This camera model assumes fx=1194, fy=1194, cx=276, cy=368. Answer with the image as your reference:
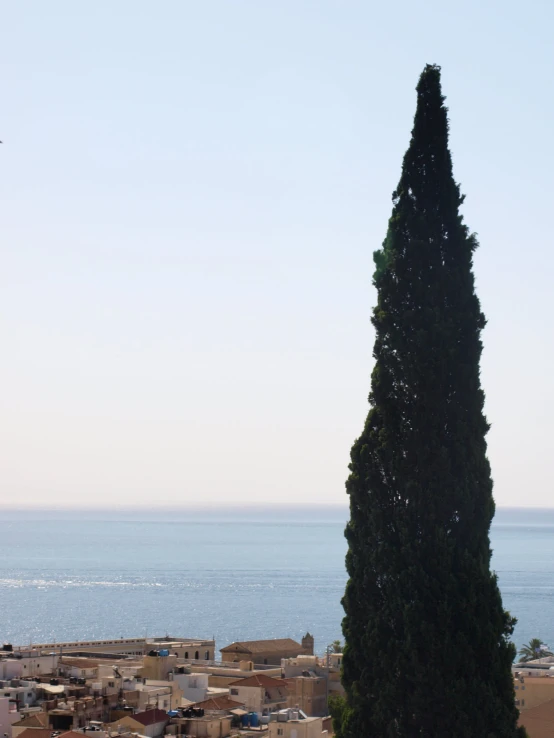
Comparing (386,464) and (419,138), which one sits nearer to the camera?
(386,464)

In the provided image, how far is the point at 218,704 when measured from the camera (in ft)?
123

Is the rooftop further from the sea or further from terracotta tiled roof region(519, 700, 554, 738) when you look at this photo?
the sea

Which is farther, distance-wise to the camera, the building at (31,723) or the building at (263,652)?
the building at (263,652)

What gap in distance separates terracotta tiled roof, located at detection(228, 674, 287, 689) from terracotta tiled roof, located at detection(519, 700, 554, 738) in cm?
1456

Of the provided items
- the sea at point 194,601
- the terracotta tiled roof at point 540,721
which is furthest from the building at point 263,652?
the sea at point 194,601

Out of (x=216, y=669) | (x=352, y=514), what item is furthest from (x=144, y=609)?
Result: (x=352, y=514)

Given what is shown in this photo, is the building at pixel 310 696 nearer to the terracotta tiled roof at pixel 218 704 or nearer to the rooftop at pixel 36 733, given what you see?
the terracotta tiled roof at pixel 218 704

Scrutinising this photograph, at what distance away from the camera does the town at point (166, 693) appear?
3206cm

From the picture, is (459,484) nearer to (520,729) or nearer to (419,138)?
(520,729)

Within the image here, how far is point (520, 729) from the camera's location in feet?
60.6

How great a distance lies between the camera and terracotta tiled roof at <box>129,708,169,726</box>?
105ft

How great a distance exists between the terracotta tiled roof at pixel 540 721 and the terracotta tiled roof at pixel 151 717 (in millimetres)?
9716

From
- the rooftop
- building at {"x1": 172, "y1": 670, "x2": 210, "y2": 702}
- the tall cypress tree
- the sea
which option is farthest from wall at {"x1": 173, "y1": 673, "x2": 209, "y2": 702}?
the sea

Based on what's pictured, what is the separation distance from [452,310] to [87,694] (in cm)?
2288
